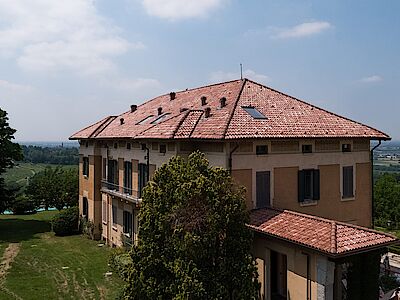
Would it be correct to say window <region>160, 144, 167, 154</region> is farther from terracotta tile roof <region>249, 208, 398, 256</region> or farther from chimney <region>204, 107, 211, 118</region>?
terracotta tile roof <region>249, 208, 398, 256</region>

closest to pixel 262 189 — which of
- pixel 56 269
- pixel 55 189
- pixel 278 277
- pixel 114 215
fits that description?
pixel 278 277

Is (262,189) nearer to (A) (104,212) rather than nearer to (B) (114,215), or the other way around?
(B) (114,215)

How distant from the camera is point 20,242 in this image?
1222 inches

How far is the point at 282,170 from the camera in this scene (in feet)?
62.7

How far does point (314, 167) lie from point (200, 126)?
5.88 m

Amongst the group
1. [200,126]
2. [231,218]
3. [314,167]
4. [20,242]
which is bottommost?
[20,242]

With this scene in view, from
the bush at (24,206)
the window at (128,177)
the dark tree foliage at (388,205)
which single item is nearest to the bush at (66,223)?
the window at (128,177)

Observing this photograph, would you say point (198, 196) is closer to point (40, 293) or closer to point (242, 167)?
point (242, 167)

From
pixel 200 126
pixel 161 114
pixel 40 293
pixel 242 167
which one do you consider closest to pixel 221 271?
pixel 242 167

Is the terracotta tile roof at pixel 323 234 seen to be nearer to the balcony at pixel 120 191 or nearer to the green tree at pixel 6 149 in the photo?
the balcony at pixel 120 191

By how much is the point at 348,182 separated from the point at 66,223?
22.9m

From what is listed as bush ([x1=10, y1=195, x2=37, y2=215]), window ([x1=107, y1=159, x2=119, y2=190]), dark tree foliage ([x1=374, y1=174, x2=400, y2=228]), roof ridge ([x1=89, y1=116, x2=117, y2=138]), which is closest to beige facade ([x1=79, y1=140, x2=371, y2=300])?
window ([x1=107, y1=159, x2=119, y2=190])

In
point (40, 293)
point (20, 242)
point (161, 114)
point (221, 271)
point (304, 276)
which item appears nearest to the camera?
point (221, 271)

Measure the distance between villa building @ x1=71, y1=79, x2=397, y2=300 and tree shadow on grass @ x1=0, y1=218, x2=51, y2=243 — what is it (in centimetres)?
1080
